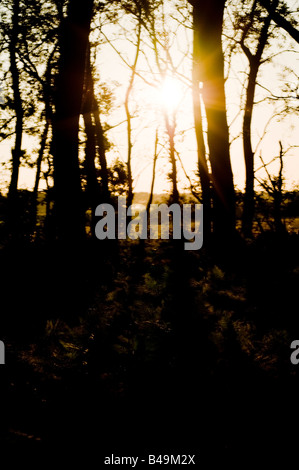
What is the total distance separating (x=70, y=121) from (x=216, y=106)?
12.4 ft

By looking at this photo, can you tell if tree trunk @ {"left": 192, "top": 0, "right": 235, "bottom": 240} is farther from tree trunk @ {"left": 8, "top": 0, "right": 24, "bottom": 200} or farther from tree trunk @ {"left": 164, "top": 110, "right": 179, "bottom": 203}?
tree trunk @ {"left": 8, "top": 0, "right": 24, "bottom": 200}

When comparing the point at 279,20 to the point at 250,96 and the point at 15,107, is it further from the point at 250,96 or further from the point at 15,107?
the point at 15,107

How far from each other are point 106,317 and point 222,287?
1236 millimetres

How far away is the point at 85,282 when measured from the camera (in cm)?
523

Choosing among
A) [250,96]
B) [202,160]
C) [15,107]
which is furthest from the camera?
[15,107]

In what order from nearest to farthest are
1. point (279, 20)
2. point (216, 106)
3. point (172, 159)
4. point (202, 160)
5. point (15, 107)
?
point (279, 20) → point (216, 106) → point (202, 160) → point (15, 107) → point (172, 159)

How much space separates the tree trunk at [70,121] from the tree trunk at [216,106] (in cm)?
272

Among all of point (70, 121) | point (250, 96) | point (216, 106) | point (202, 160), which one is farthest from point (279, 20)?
point (250, 96)

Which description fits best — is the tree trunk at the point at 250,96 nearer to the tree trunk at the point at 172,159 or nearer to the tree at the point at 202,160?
the tree at the point at 202,160

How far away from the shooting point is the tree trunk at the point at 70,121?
7.78m

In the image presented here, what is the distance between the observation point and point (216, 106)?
31.8ft

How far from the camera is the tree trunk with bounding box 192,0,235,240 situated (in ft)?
29.6

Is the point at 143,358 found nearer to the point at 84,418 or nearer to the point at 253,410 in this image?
the point at 84,418

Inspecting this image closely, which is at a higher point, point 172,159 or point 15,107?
point 15,107
